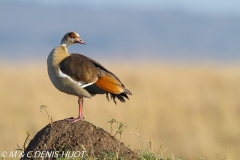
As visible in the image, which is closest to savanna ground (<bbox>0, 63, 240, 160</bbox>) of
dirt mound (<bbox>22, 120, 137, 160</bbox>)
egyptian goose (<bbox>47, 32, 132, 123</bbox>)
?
egyptian goose (<bbox>47, 32, 132, 123</bbox>)

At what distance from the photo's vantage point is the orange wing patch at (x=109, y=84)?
25.6 ft

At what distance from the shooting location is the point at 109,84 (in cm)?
785

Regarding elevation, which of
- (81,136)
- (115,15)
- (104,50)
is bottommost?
(81,136)

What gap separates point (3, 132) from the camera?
1505cm

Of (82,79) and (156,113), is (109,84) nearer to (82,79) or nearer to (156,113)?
(82,79)

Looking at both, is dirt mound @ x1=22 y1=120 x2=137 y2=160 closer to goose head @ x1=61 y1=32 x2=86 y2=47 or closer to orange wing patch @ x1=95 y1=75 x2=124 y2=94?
orange wing patch @ x1=95 y1=75 x2=124 y2=94

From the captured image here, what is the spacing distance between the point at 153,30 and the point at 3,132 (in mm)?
134430

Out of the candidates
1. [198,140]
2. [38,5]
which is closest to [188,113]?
[198,140]

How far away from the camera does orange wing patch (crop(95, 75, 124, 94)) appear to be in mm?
7816

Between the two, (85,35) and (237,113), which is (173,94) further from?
(85,35)

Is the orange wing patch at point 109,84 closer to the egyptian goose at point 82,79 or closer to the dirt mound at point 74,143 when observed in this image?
the egyptian goose at point 82,79

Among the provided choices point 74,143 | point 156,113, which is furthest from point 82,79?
point 156,113

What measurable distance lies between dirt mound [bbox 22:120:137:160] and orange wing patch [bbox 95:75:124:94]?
53 centimetres

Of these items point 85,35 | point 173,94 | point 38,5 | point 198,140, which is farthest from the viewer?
point 38,5
